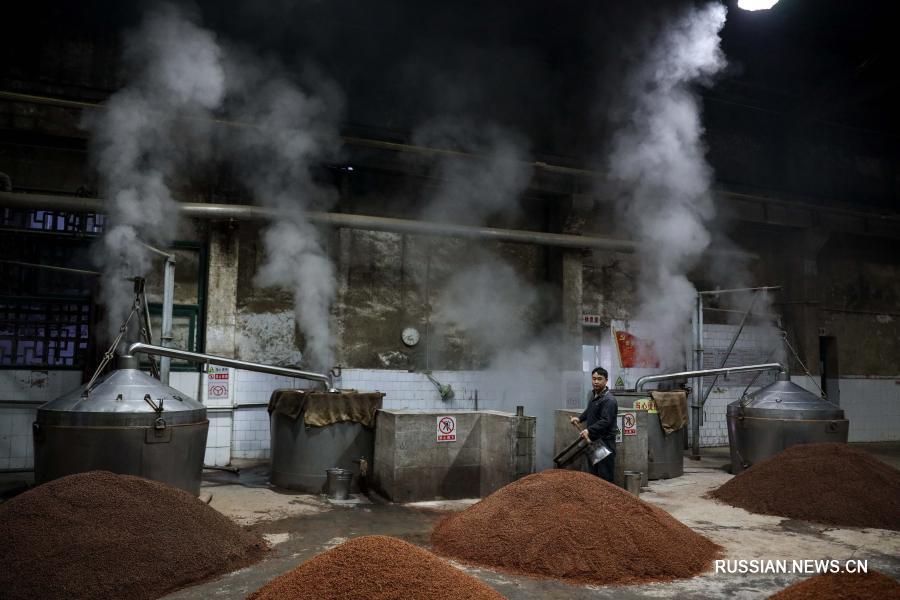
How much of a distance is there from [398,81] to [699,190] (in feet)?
22.4

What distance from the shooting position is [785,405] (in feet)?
33.4

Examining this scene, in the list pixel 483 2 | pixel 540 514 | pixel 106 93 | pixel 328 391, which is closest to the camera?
pixel 540 514

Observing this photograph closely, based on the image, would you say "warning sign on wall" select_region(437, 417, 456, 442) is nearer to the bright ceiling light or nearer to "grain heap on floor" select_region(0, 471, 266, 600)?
"grain heap on floor" select_region(0, 471, 266, 600)

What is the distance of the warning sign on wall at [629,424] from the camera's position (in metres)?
A: 9.26

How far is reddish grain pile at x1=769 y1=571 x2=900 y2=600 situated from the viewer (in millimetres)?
3728

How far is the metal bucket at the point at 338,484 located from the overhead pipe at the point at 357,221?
4.76 metres

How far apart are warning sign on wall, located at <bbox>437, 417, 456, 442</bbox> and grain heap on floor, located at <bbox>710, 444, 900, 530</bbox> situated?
3834 millimetres

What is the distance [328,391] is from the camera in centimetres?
906

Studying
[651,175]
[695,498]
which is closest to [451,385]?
[695,498]

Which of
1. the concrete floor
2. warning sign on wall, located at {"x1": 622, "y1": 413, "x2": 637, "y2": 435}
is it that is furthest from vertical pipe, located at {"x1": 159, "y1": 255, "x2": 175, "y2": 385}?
warning sign on wall, located at {"x1": 622, "y1": 413, "x2": 637, "y2": 435}

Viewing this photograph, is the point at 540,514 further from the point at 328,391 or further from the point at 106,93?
the point at 106,93

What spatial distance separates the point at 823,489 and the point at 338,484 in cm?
616

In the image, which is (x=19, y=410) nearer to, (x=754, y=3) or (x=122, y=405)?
(x=122, y=405)

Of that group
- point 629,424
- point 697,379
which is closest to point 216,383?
point 629,424
